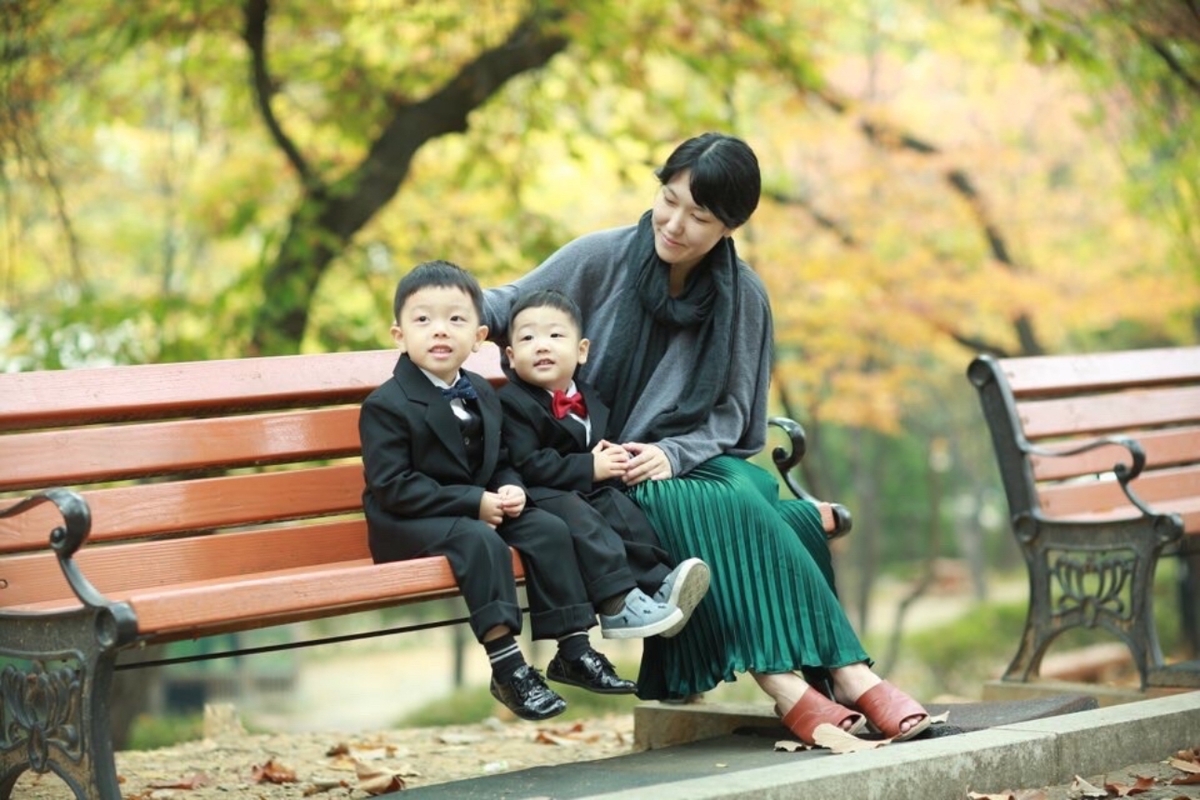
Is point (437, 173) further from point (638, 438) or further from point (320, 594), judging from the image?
point (320, 594)

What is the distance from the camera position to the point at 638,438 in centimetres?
402

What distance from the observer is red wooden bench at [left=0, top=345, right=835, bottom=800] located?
3.04 m

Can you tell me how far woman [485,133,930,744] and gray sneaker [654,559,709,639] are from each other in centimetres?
19

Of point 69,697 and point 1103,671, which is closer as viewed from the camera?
point 69,697

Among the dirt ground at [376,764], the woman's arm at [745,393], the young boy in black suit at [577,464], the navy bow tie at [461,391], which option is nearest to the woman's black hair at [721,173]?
the woman's arm at [745,393]

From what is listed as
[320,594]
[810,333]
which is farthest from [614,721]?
[810,333]

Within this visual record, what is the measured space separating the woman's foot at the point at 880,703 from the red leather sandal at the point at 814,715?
0.04 m

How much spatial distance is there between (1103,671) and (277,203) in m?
7.21

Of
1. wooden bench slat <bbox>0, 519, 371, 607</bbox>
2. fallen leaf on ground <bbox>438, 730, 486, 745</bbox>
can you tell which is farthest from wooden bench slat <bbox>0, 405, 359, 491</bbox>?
fallen leaf on ground <bbox>438, 730, 486, 745</bbox>

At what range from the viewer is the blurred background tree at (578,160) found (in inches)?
289

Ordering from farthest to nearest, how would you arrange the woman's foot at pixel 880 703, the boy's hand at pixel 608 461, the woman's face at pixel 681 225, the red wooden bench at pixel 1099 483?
the red wooden bench at pixel 1099 483
the woman's face at pixel 681 225
the boy's hand at pixel 608 461
the woman's foot at pixel 880 703

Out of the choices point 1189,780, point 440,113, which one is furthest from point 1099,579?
point 440,113

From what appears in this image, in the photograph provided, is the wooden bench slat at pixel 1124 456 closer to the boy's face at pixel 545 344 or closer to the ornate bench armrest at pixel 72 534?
the boy's face at pixel 545 344

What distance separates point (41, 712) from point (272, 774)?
1214 millimetres
